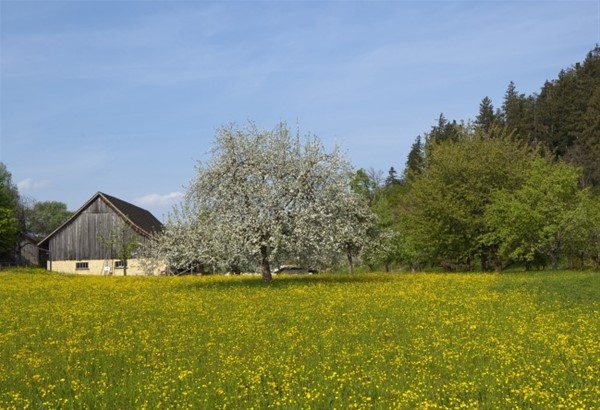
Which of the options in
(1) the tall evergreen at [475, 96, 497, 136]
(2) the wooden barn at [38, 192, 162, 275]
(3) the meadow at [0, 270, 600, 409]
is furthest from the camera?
(1) the tall evergreen at [475, 96, 497, 136]

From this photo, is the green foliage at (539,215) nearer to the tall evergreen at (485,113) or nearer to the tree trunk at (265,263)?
the tree trunk at (265,263)

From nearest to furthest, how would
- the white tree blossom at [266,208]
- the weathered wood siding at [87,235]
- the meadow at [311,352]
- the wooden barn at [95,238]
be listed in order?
the meadow at [311,352] → the white tree blossom at [266,208] → the wooden barn at [95,238] → the weathered wood siding at [87,235]

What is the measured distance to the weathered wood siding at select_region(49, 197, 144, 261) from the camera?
74125 millimetres

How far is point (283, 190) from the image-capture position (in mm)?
37719

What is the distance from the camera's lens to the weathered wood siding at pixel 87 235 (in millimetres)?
74125

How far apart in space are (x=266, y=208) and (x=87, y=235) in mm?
44399

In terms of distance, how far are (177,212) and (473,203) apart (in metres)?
27.1

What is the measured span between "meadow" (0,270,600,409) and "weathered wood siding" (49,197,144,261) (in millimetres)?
45044

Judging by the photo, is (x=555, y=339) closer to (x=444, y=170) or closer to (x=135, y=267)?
(x=444, y=170)

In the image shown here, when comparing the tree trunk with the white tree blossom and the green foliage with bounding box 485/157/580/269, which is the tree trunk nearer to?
the white tree blossom

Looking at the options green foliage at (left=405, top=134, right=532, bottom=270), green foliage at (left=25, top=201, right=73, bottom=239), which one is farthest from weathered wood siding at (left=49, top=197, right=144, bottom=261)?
green foliage at (left=25, top=201, right=73, bottom=239)

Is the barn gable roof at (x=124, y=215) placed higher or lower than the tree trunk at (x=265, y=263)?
higher

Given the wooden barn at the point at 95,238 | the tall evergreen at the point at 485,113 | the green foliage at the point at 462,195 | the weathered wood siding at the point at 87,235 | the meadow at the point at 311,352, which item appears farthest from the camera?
the tall evergreen at the point at 485,113

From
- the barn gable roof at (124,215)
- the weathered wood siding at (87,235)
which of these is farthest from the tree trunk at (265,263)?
the weathered wood siding at (87,235)
